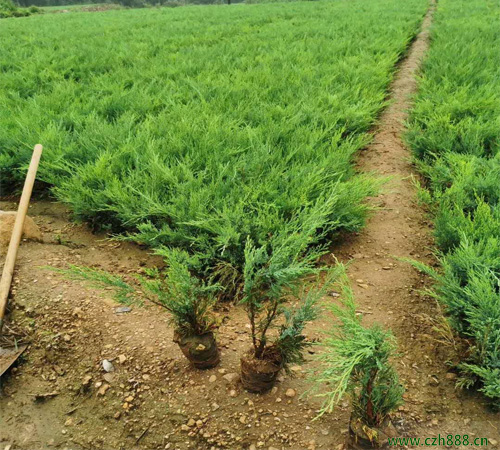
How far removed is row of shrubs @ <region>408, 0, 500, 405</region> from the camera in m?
1.80

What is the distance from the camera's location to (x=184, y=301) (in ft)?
5.55

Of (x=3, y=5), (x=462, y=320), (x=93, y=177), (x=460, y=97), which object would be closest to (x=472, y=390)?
(x=462, y=320)

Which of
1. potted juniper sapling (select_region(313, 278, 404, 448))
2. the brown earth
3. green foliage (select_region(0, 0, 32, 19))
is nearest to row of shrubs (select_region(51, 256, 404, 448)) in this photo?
potted juniper sapling (select_region(313, 278, 404, 448))

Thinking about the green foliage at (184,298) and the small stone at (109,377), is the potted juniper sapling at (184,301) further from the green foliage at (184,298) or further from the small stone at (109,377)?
the small stone at (109,377)

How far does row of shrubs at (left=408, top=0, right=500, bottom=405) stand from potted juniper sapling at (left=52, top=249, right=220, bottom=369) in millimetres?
1170

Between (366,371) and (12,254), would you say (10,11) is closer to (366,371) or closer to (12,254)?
(12,254)

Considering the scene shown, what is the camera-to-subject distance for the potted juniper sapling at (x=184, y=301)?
1669 mm

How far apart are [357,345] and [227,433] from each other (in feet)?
2.33

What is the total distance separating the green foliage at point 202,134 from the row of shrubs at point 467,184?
60 cm

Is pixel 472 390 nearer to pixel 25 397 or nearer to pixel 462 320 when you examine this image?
pixel 462 320

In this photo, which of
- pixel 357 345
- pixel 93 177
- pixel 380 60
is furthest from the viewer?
pixel 380 60

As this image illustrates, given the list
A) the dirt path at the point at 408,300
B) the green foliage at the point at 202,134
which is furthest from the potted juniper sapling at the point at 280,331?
the dirt path at the point at 408,300

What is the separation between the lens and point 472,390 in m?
1.81

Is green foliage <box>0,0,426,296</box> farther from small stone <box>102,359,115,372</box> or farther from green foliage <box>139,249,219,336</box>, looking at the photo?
small stone <box>102,359,115,372</box>
